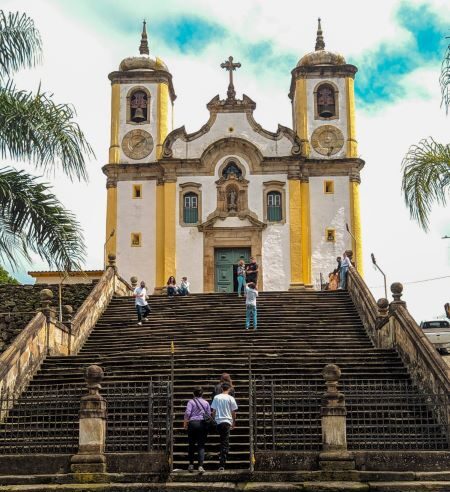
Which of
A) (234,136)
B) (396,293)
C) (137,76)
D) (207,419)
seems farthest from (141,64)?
(207,419)

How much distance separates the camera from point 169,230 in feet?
106

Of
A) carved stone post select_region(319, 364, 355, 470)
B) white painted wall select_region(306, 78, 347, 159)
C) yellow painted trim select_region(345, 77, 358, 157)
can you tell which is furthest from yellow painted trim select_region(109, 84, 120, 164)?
carved stone post select_region(319, 364, 355, 470)

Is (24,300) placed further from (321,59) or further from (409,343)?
(321,59)

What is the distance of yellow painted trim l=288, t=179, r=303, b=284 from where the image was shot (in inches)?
1240

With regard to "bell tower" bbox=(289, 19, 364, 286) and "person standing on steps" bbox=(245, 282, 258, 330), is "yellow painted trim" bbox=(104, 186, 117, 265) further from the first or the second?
"person standing on steps" bbox=(245, 282, 258, 330)

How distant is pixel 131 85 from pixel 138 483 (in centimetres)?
2556

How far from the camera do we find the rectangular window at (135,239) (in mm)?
32625

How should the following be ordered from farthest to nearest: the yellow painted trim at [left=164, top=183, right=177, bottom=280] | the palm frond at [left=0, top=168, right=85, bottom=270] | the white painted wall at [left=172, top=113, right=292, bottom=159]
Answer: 1. the white painted wall at [left=172, top=113, right=292, bottom=159]
2. the yellow painted trim at [left=164, top=183, right=177, bottom=280]
3. the palm frond at [left=0, top=168, right=85, bottom=270]

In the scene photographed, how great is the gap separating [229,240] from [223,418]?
66.6ft

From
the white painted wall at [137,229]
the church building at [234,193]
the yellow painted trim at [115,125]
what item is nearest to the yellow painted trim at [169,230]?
the church building at [234,193]

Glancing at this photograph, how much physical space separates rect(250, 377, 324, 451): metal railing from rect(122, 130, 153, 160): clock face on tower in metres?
21.3

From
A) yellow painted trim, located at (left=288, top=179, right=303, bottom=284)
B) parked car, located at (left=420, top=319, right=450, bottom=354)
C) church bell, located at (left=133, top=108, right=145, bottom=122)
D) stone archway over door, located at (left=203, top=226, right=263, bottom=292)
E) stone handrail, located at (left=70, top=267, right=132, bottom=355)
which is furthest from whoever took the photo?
church bell, located at (left=133, top=108, right=145, bottom=122)

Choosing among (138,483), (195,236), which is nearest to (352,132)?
(195,236)

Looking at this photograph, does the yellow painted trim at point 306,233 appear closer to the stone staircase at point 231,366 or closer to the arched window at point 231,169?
the arched window at point 231,169
